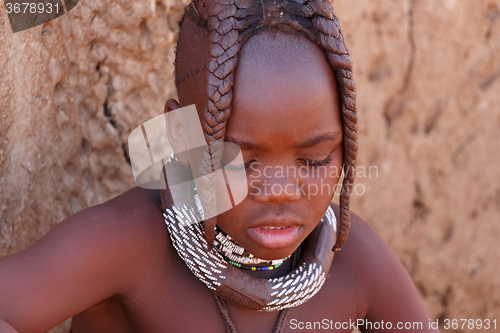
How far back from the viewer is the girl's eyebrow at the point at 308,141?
1.13 meters

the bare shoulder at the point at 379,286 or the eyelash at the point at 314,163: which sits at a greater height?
the eyelash at the point at 314,163

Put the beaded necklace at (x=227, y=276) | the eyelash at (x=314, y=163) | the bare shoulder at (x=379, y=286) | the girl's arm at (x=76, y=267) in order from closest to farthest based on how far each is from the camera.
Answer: the girl's arm at (x=76, y=267)
the eyelash at (x=314, y=163)
the beaded necklace at (x=227, y=276)
the bare shoulder at (x=379, y=286)

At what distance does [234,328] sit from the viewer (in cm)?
133

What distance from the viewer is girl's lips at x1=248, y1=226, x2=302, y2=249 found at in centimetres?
121

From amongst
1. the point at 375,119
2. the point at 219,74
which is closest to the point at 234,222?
the point at 219,74

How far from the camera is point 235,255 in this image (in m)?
1.33

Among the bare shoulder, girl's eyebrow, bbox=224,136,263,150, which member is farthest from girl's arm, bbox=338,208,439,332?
girl's eyebrow, bbox=224,136,263,150

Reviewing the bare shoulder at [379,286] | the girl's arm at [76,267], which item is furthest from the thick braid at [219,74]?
the bare shoulder at [379,286]

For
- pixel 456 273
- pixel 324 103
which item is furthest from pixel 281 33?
pixel 456 273

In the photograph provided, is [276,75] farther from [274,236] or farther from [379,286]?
[379,286]

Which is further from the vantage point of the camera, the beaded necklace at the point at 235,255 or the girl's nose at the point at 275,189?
the beaded necklace at the point at 235,255

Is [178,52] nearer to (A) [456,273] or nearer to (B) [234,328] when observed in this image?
(B) [234,328]

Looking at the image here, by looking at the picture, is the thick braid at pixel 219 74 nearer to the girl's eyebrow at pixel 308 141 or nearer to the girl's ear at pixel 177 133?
the girl's eyebrow at pixel 308 141

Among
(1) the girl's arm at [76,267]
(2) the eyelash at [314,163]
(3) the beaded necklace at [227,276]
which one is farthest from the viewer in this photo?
(3) the beaded necklace at [227,276]
